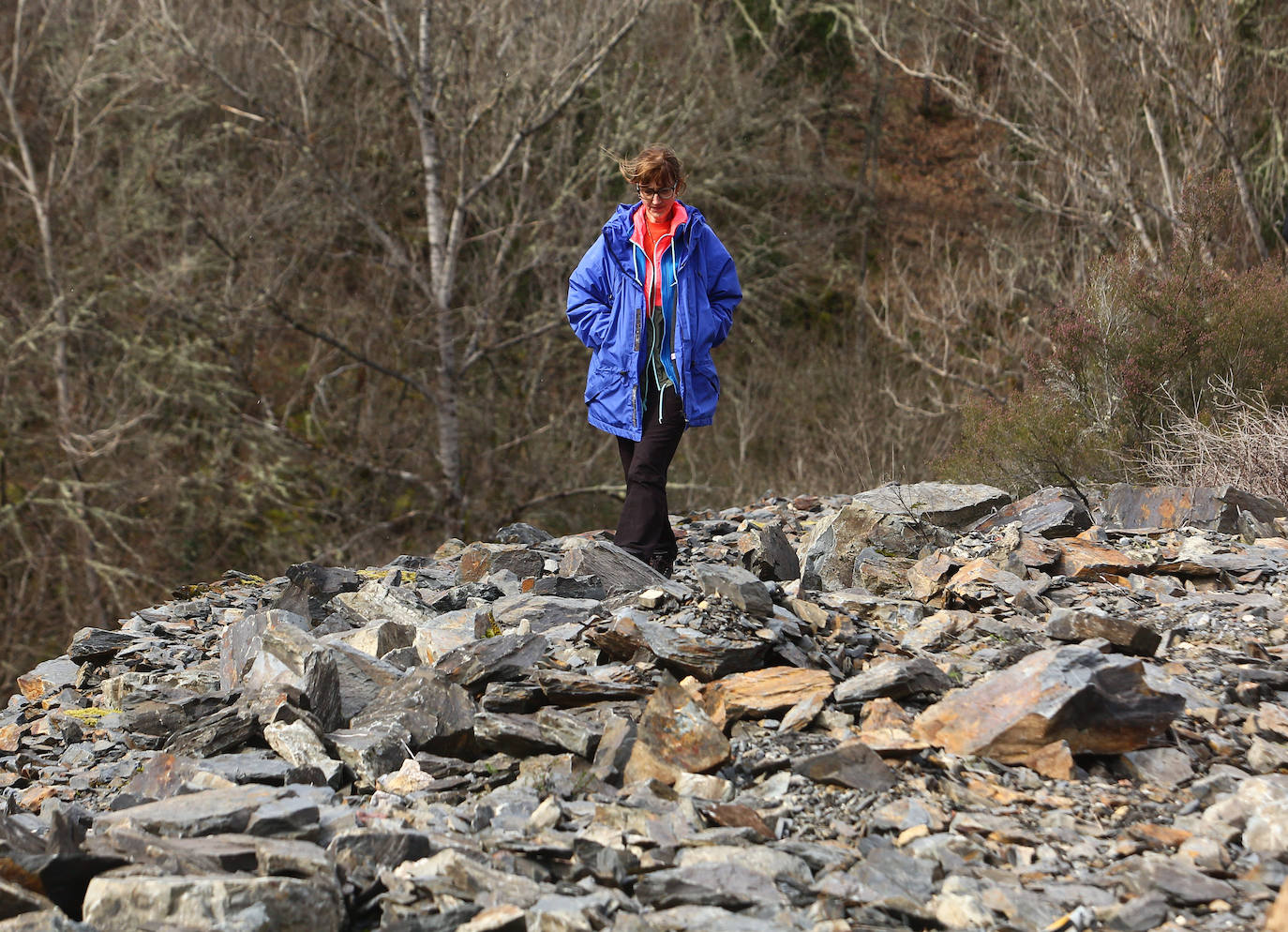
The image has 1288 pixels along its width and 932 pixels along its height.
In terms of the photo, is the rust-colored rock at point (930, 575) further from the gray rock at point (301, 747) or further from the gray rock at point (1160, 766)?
the gray rock at point (301, 747)

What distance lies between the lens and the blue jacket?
17.2 feet

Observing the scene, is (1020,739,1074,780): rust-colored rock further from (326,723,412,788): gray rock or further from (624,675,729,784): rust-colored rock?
(326,723,412,788): gray rock

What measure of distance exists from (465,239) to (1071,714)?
11354 mm

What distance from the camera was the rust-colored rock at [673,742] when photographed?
332 cm

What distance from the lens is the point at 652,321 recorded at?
532 cm

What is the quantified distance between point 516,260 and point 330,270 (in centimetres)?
306

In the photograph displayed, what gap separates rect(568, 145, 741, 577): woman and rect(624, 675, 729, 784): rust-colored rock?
80.5 inches

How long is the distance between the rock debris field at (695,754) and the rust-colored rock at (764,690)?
14mm

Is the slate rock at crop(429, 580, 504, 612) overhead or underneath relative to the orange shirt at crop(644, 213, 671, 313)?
underneath

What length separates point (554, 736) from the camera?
3.53 metres

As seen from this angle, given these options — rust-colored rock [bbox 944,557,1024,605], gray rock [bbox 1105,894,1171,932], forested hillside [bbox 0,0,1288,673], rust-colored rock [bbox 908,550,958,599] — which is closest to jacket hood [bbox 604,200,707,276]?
rust-colored rock [bbox 908,550,958,599]

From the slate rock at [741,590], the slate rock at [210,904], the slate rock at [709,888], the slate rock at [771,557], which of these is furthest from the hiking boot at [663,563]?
the slate rock at [210,904]

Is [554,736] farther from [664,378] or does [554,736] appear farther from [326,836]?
[664,378]

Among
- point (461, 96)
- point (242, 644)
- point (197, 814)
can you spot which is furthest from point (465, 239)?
point (197, 814)
